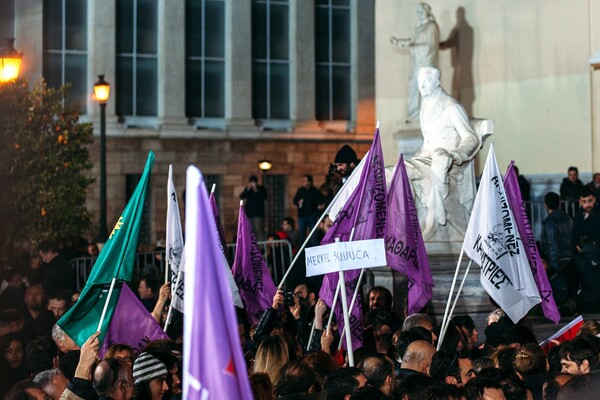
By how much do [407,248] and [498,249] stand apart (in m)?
1.07

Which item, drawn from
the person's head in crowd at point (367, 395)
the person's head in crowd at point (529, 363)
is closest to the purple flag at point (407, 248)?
the person's head in crowd at point (529, 363)

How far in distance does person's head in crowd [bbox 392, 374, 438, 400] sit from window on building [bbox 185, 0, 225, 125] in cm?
2921

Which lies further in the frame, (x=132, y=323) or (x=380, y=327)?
(x=380, y=327)

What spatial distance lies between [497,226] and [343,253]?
2.05m

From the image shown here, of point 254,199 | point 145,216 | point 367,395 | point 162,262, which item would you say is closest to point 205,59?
point 145,216

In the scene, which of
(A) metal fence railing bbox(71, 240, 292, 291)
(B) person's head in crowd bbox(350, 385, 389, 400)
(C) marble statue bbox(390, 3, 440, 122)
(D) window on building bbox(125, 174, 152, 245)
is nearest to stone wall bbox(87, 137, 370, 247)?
(D) window on building bbox(125, 174, 152, 245)

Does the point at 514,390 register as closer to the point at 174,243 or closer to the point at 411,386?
the point at 411,386

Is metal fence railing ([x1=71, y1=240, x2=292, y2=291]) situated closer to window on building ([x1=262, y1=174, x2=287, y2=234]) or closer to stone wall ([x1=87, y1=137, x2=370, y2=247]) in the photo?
stone wall ([x1=87, y1=137, x2=370, y2=247])

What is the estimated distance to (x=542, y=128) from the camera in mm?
21031

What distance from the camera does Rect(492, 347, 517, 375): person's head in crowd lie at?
28.7ft

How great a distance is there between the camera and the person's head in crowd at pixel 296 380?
7.82m

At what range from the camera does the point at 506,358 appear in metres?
8.90

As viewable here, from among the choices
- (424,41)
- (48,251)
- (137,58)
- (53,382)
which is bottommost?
(53,382)

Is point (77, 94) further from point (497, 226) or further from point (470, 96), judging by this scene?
point (497, 226)
